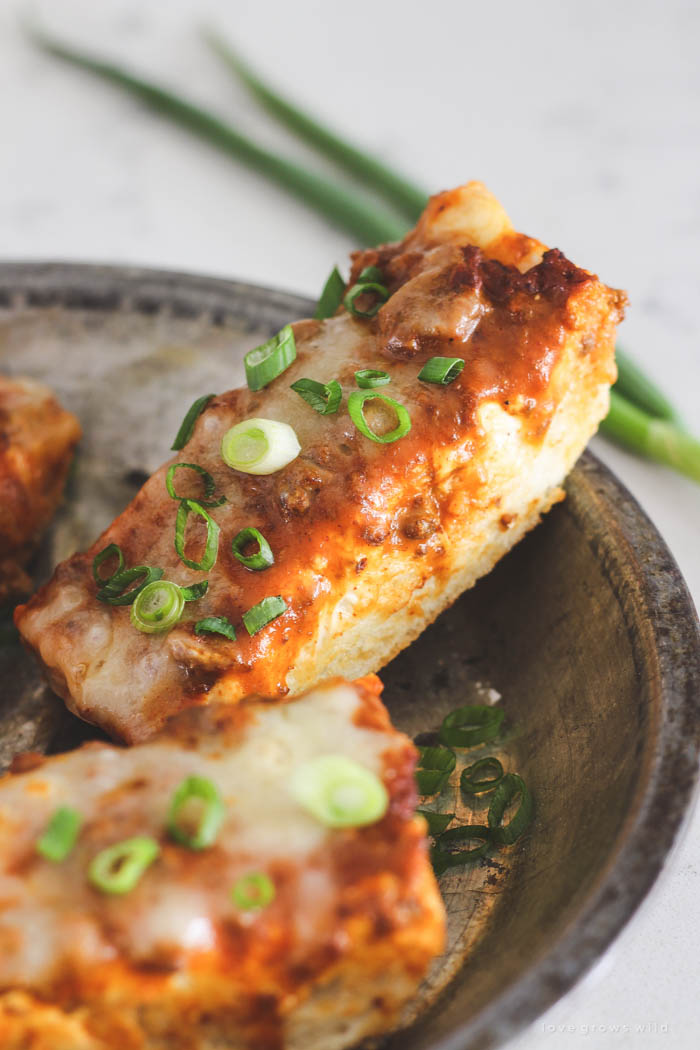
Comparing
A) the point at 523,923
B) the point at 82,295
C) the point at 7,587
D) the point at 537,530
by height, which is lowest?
the point at 7,587

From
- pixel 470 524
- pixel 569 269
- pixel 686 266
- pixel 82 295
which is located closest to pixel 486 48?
pixel 686 266

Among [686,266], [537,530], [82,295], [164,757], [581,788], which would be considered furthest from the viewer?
[686,266]

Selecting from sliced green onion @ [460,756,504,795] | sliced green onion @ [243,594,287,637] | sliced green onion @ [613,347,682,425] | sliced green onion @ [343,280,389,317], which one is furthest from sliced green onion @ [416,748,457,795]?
sliced green onion @ [613,347,682,425]

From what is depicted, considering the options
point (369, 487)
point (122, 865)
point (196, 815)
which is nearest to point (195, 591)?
point (369, 487)

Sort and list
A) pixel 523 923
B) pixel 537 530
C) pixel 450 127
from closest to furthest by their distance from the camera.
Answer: pixel 523 923
pixel 537 530
pixel 450 127

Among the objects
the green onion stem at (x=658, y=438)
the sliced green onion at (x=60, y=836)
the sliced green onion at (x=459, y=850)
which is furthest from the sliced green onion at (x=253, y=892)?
the green onion stem at (x=658, y=438)

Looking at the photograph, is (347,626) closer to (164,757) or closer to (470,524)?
(470,524)
